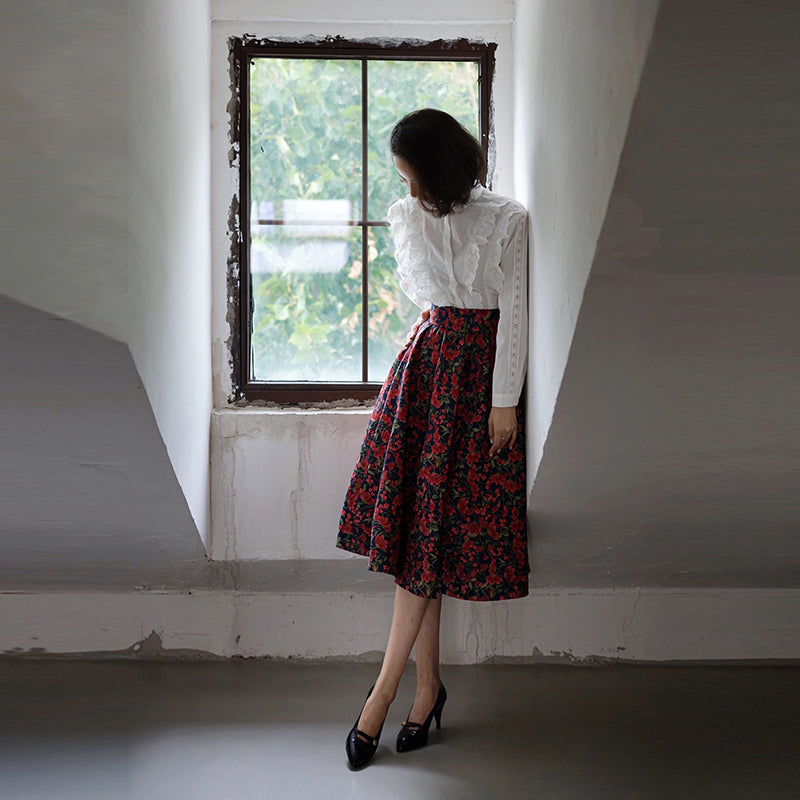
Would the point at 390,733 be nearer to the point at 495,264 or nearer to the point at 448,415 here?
the point at 448,415

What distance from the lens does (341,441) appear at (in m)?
2.65

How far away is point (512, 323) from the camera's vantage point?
2139 millimetres

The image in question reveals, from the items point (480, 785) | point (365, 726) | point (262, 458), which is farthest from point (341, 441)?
point (480, 785)

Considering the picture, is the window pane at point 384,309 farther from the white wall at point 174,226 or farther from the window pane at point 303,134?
the white wall at point 174,226

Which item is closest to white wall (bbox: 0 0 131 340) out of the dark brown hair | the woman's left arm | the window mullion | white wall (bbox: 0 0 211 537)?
white wall (bbox: 0 0 211 537)

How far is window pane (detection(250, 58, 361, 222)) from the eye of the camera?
8.79ft

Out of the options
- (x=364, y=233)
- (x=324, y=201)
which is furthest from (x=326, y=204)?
(x=364, y=233)

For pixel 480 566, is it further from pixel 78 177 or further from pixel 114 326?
pixel 78 177

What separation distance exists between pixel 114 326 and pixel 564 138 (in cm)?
91

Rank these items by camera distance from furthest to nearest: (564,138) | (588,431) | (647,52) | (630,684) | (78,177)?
(630,684), (588,431), (564,138), (78,177), (647,52)

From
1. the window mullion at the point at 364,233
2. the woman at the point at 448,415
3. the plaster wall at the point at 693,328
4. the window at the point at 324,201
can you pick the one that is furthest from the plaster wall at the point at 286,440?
the plaster wall at the point at 693,328

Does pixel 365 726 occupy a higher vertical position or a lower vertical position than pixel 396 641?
lower

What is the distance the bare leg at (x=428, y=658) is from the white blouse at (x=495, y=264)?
1.85ft

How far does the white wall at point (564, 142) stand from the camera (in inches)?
55.1
